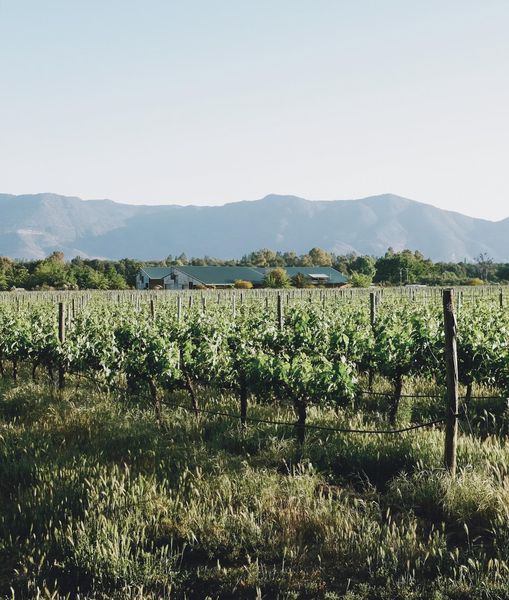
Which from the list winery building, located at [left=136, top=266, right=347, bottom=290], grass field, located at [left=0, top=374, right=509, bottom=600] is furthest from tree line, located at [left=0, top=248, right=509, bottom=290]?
grass field, located at [left=0, top=374, right=509, bottom=600]

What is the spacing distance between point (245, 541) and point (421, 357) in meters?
5.64

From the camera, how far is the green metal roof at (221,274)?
3339 inches

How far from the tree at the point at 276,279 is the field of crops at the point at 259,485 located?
73243mm

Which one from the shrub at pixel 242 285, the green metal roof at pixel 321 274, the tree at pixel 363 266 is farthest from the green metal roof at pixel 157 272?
the tree at pixel 363 266

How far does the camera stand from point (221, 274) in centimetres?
8825

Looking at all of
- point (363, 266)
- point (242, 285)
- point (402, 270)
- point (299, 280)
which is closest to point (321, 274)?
point (299, 280)

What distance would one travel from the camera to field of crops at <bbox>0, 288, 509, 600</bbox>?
4.39m

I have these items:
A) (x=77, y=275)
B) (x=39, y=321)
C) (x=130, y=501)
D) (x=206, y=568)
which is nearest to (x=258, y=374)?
(x=130, y=501)

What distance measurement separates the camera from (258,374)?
7828 mm

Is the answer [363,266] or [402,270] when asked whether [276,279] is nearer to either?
[402,270]

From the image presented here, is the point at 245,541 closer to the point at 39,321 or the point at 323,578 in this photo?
the point at 323,578

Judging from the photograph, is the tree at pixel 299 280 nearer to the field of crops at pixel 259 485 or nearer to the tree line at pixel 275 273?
the tree line at pixel 275 273

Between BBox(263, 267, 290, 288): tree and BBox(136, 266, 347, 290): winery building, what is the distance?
1.28 metres

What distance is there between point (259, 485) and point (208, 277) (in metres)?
80.9
